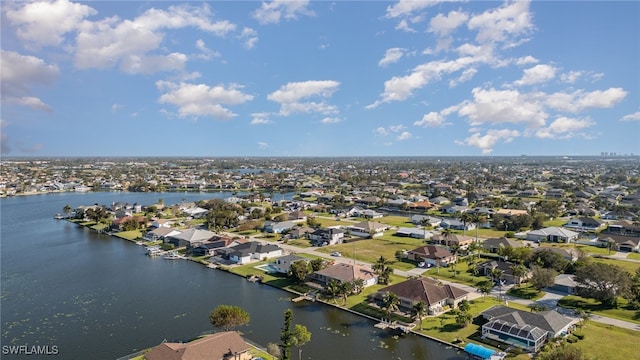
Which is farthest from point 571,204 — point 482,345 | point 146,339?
point 146,339

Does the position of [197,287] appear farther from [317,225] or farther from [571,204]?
[571,204]

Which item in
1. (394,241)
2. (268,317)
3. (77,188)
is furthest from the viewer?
(77,188)

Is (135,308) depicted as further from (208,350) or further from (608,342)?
(608,342)

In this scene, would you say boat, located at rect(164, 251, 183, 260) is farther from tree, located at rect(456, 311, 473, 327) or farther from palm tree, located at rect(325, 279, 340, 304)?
tree, located at rect(456, 311, 473, 327)

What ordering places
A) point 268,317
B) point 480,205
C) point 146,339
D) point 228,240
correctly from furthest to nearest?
point 480,205 → point 228,240 → point 268,317 → point 146,339

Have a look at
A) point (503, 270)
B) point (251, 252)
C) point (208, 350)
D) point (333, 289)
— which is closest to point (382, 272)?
point (333, 289)

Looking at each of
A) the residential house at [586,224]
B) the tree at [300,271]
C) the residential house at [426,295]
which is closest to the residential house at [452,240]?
the residential house at [426,295]
